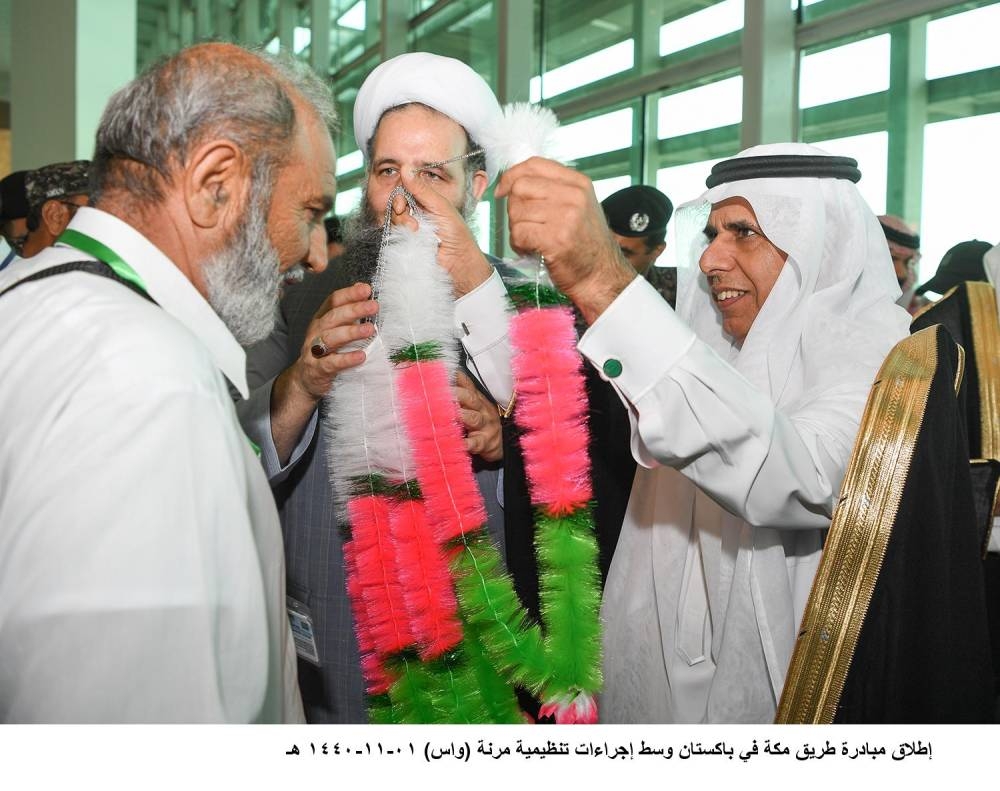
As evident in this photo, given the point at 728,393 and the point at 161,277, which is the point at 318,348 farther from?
the point at 728,393

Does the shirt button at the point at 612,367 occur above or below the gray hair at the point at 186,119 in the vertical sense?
below

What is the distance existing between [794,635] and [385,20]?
9010 millimetres

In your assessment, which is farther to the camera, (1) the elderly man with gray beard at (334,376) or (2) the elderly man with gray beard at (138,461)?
(1) the elderly man with gray beard at (334,376)

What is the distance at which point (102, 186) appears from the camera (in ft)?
3.63

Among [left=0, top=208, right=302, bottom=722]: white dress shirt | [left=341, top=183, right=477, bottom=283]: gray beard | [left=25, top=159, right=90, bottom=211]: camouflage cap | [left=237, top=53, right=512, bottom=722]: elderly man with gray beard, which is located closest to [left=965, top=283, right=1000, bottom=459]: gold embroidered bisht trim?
[left=237, top=53, right=512, bottom=722]: elderly man with gray beard

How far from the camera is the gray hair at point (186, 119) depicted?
107cm

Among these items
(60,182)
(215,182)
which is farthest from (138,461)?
(60,182)

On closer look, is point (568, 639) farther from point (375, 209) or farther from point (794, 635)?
point (375, 209)

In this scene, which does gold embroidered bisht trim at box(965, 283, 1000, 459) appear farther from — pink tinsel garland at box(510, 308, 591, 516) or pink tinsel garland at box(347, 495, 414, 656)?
pink tinsel garland at box(347, 495, 414, 656)

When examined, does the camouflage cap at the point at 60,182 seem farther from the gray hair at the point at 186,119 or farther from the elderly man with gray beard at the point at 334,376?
the gray hair at the point at 186,119

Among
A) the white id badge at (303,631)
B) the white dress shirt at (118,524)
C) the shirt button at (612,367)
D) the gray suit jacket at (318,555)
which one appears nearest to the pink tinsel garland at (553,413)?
the shirt button at (612,367)

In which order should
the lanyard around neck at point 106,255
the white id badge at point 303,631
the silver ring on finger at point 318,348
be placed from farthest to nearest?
the white id badge at point 303,631 < the silver ring on finger at point 318,348 < the lanyard around neck at point 106,255

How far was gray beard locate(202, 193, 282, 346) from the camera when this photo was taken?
113 centimetres

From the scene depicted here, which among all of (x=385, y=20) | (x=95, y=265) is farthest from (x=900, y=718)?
(x=385, y=20)
